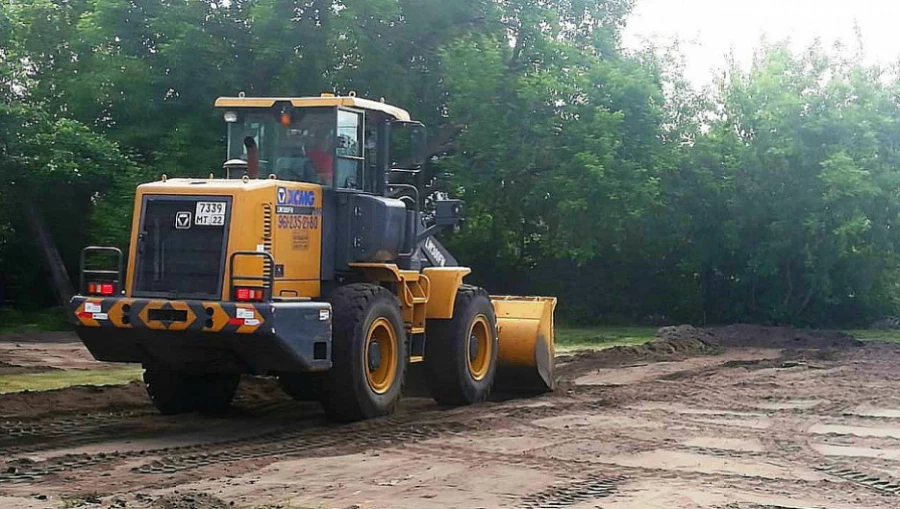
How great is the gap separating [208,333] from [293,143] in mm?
2450

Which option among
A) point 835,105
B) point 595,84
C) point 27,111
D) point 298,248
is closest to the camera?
point 298,248

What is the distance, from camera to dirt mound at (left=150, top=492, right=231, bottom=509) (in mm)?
7781

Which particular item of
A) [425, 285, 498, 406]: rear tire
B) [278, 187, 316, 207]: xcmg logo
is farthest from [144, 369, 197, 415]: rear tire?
[425, 285, 498, 406]: rear tire

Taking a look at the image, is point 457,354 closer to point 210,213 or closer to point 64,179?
point 210,213

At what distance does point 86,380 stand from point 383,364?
193 inches

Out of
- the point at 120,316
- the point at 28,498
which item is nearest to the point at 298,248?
the point at 120,316

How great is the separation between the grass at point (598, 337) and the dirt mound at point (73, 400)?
9387 millimetres

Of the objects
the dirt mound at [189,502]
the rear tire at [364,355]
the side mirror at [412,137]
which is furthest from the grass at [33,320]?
the dirt mound at [189,502]

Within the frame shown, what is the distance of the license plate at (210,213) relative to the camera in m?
11.3

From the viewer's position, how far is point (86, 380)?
1541 cm

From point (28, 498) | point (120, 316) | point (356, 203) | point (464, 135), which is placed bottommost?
point (28, 498)

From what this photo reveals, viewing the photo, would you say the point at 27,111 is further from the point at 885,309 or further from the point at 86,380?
the point at 885,309

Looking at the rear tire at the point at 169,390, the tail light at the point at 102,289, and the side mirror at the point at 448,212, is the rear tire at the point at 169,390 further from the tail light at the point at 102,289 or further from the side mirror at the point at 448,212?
the side mirror at the point at 448,212

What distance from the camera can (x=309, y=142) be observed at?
12.4m
